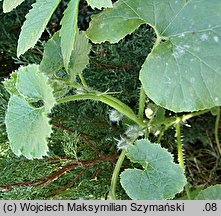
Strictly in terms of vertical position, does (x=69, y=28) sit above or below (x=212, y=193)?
above

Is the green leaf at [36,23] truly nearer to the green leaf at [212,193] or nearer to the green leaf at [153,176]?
the green leaf at [153,176]

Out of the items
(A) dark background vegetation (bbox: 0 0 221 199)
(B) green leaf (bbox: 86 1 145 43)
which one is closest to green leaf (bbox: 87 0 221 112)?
(B) green leaf (bbox: 86 1 145 43)

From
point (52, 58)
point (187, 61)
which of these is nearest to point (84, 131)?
point (52, 58)

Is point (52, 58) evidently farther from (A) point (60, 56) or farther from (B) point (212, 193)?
(B) point (212, 193)

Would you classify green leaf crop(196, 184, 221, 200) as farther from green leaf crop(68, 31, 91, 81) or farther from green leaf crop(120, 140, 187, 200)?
green leaf crop(68, 31, 91, 81)

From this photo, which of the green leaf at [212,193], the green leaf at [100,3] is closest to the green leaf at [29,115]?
the green leaf at [100,3]

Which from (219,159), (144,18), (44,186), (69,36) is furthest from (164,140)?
(69,36)
